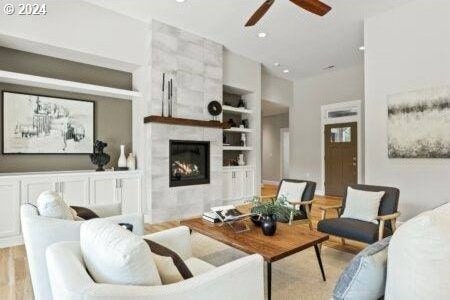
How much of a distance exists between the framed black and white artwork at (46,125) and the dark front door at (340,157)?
581cm

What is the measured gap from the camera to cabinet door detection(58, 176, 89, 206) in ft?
12.4

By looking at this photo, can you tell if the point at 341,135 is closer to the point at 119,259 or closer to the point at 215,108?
the point at 215,108

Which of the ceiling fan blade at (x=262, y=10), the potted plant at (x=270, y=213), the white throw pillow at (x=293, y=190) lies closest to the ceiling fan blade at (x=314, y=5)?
the ceiling fan blade at (x=262, y=10)

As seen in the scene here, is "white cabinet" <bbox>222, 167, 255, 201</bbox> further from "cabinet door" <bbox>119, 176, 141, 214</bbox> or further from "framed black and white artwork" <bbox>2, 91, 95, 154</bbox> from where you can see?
"framed black and white artwork" <bbox>2, 91, 95, 154</bbox>

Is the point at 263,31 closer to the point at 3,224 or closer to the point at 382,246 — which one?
the point at 382,246

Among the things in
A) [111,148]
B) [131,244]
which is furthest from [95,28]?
[131,244]

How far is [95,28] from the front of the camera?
416 centimetres

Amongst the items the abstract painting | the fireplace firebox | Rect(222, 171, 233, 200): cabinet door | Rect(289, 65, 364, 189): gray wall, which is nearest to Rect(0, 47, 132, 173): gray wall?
the fireplace firebox

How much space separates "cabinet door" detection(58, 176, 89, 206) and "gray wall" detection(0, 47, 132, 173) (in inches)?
23.7

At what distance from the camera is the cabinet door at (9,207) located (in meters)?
3.37

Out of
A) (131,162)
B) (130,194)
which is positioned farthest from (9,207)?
(131,162)

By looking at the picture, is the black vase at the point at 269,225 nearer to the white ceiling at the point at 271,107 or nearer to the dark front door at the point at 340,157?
the dark front door at the point at 340,157

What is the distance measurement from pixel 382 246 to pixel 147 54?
4.52 m

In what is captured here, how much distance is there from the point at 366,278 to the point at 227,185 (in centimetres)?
475
